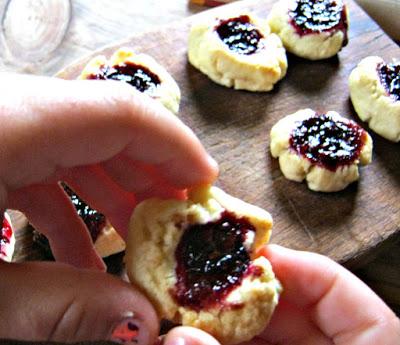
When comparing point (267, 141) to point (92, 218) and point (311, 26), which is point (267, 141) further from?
point (92, 218)

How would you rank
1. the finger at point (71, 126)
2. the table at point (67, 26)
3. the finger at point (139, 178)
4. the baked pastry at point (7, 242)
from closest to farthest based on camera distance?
the finger at point (71, 126)
the finger at point (139, 178)
the baked pastry at point (7, 242)
the table at point (67, 26)

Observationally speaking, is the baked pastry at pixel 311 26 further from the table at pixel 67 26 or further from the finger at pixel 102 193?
the finger at pixel 102 193

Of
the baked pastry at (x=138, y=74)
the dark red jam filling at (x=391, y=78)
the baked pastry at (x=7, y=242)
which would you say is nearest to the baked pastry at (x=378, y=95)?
the dark red jam filling at (x=391, y=78)

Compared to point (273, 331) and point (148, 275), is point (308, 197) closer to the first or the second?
point (273, 331)

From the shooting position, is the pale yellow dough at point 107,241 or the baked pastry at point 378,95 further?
the baked pastry at point 378,95

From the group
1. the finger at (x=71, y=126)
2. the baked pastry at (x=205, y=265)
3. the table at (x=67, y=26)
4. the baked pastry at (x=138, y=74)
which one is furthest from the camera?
the table at (x=67, y=26)

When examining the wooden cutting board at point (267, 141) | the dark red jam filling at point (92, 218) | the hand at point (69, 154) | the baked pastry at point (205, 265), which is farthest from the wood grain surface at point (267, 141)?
the hand at point (69, 154)

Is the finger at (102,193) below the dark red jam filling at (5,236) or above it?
above

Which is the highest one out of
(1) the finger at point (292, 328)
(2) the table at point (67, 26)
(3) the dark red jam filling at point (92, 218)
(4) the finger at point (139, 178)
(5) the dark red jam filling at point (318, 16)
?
(4) the finger at point (139, 178)
